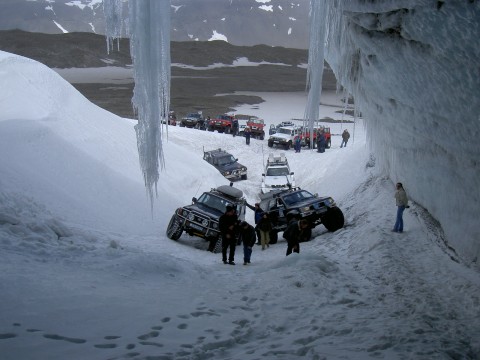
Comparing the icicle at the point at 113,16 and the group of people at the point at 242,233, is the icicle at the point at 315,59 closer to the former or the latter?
the group of people at the point at 242,233

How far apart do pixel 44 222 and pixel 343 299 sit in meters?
6.26

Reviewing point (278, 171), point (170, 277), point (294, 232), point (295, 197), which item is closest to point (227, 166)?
point (278, 171)

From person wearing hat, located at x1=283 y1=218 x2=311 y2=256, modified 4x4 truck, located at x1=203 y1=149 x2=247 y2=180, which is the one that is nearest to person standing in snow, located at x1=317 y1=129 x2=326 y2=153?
modified 4x4 truck, located at x1=203 y1=149 x2=247 y2=180

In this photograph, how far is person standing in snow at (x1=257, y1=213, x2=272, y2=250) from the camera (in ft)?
40.5

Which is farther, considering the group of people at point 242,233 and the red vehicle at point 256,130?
the red vehicle at point 256,130

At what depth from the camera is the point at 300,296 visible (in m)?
7.62

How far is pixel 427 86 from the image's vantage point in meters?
8.64

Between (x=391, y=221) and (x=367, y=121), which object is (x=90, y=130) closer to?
(x=367, y=121)

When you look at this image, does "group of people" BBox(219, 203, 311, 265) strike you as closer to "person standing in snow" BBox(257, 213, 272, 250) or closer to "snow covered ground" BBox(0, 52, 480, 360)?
"snow covered ground" BBox(0, 52, 480, 360)

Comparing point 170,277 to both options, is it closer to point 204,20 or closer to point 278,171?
point 278,171

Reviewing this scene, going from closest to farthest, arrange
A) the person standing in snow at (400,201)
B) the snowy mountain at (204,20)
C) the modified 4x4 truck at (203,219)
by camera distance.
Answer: the person standing in snow at (400,201) → the modified 4x4 truck at (203,219) → the snowy mountain at (204,20)

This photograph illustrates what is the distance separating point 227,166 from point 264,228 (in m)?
11.5

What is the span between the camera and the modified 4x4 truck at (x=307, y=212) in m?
13.4

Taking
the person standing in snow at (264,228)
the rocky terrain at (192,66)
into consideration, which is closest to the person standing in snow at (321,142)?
the person standing in snow at (264,228)
